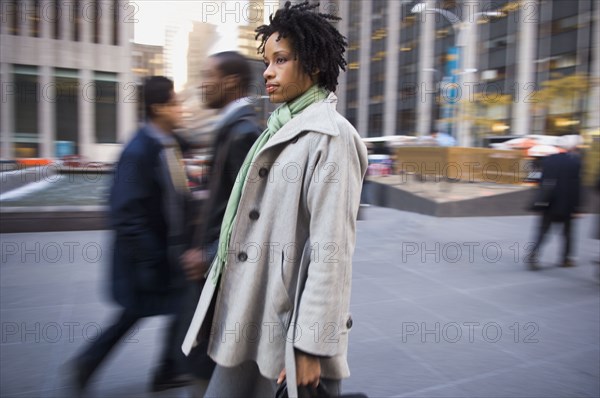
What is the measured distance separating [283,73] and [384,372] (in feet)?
7.85

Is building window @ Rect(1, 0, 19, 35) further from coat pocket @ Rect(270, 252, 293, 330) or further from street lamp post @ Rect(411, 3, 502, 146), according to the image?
coat pocket @ Rect(270, 252, 293, 330)

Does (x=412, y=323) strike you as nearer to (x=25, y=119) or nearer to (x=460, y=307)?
(x=460, y=307)

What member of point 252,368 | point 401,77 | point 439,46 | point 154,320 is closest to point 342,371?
point 252,368

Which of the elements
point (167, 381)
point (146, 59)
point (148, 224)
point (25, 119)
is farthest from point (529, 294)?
point (146, 59)

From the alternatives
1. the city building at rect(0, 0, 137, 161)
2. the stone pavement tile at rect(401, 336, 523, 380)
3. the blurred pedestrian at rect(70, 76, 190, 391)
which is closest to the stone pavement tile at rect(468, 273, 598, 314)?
the stone pavement tile at rect(401, 336, 523, 380)

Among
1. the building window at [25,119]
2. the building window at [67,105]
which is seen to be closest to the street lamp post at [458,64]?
the building window at [67,105]

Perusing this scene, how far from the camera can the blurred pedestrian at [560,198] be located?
650 cm

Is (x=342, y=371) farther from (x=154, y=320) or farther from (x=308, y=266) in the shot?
(x=154, y=320)

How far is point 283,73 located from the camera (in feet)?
5.40

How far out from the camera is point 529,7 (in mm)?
30406

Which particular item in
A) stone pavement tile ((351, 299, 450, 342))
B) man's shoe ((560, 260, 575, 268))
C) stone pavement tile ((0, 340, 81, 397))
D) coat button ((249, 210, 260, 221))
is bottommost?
stone pavement tile ((0, 340, 81, 397))

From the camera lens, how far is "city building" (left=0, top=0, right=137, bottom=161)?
34.8m

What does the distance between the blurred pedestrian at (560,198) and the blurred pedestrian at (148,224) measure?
5271mm

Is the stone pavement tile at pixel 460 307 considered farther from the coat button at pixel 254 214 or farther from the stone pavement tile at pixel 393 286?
the coat button at pixel 254 214
